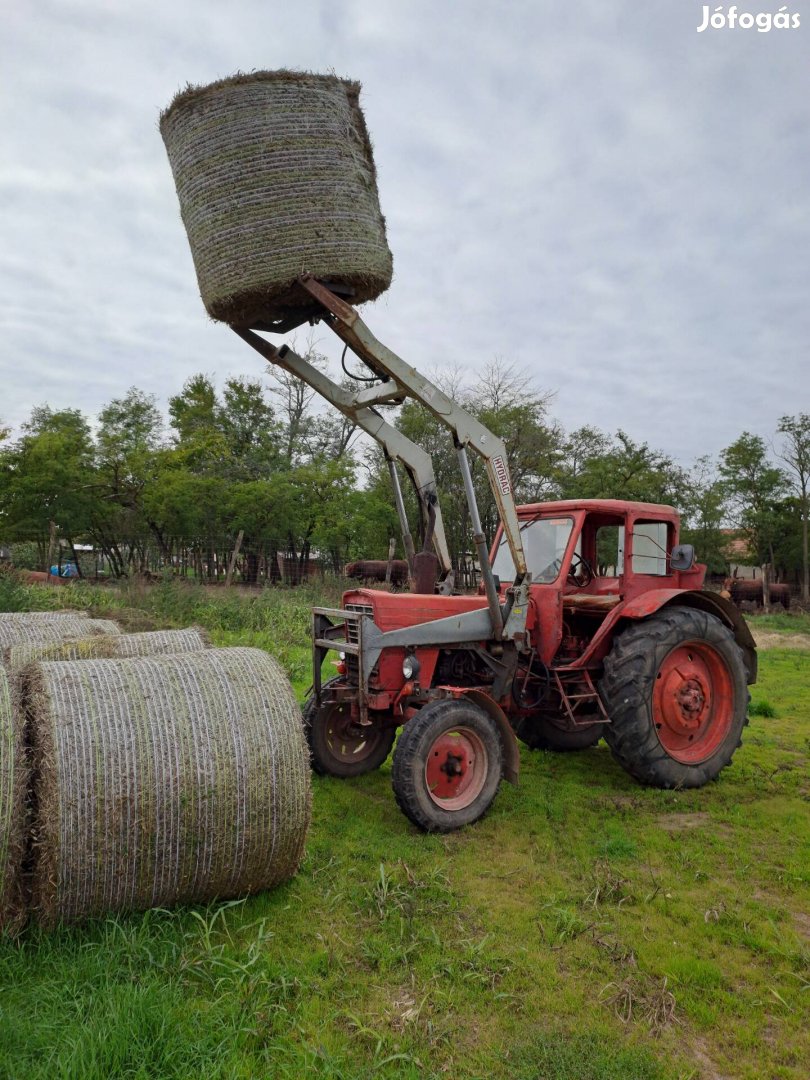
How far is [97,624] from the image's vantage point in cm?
700

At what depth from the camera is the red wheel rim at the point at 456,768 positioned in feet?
16.3

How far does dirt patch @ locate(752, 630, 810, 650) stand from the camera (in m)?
16.2

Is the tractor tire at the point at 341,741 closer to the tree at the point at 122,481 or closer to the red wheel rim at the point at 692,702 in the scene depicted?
the red wheel rim at the point at 692,702

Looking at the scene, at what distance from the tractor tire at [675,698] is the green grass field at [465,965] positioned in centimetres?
54

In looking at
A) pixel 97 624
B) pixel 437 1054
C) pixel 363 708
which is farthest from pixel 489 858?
pixel 97 624

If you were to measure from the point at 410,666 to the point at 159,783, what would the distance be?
228 centimetres

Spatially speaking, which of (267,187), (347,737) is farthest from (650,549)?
(267,187)

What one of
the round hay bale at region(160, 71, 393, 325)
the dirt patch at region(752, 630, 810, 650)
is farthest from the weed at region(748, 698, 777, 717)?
the dirt patch at region(752, 630, 810, 650)

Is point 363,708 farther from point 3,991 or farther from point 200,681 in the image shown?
point 3,991

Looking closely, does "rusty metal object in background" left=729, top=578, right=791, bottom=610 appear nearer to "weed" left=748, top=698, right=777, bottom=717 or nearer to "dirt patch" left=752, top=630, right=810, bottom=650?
"dirt patch" left=752, top=630, right=810, bottom=650

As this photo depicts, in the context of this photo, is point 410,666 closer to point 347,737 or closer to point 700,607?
point 347,737

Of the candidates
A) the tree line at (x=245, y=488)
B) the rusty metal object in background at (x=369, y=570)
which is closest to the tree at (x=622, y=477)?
the tree line at (x=245, y=488)

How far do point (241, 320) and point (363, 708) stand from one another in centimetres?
274

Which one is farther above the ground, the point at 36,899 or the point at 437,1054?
the point at 36,899
